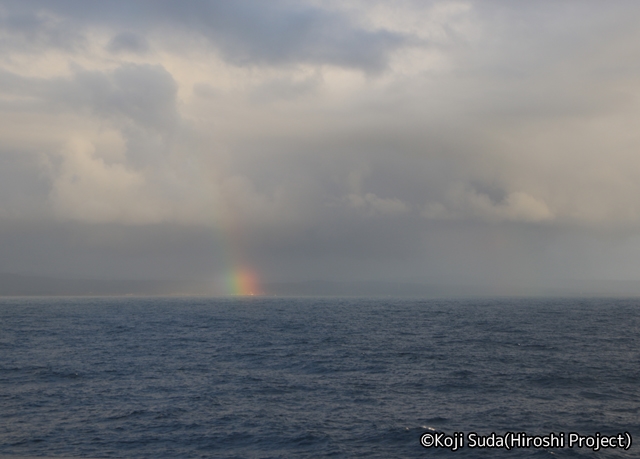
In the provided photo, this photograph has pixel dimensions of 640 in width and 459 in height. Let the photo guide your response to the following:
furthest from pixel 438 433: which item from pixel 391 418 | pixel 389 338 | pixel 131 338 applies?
pixel 131 338

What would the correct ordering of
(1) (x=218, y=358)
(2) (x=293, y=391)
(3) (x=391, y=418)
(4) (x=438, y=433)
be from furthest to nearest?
1. (1) (x=218, y=358)
2. (2) (x=293, y=391)
3. (3) (x=391, y=418)
4. (4) (x=438, y=433)

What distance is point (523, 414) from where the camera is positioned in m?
41.4

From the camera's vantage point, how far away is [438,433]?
36562 millimetres

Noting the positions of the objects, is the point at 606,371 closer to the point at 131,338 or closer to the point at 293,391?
the point at 293,391

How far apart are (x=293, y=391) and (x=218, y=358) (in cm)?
2514

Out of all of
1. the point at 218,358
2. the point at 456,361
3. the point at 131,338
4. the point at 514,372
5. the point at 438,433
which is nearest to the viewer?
the point at 438,433

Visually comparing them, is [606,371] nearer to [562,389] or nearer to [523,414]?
[562,389]

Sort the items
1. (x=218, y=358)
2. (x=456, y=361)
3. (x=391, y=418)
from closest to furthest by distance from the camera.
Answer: (x=391, y=418) < (x=456, y=361) < (x=218, y=358)

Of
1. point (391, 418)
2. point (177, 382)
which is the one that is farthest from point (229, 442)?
point (177, 382)

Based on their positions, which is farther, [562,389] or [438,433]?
[562,389]

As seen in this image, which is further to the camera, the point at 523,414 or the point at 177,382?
the point at 177,382

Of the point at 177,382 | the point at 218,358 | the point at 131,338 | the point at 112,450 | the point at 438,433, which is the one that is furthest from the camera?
the point at 131,338

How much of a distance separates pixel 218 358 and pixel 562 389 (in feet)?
145

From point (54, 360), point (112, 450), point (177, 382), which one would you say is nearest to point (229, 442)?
point (112, 450)
